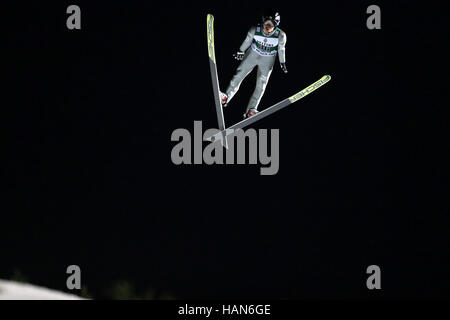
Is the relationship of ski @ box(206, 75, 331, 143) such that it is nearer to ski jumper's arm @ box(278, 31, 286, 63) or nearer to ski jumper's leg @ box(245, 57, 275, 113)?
ski jumper's leg @ box(245, 57, 275, 113)

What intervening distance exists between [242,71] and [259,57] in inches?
9.9

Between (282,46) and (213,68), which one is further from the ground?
(282,46)

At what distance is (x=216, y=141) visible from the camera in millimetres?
5535

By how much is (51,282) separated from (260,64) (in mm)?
3710

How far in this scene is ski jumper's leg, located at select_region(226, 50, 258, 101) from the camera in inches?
210

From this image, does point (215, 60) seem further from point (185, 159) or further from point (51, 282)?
point (51, 282)

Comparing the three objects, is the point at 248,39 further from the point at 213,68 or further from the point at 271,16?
the point at 213,68

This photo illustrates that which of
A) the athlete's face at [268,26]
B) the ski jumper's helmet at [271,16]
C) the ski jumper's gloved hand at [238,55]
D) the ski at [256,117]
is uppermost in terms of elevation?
the ski jumper's helmet at [271,16]

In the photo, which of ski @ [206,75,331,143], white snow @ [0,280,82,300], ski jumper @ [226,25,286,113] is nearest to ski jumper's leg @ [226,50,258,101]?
ski jumper @ [226,25,286,113]

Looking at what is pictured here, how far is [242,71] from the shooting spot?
5422mm

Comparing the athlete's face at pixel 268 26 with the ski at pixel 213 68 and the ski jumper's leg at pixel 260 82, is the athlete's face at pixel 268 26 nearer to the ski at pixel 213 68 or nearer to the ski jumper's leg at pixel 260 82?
the ski jumper's leg at pixel 260 82

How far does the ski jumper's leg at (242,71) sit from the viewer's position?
5.33 metres

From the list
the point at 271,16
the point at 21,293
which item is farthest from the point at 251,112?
the point at 21,293

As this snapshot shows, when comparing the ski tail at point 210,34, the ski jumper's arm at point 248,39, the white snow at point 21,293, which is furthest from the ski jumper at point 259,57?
the white snow at point 21,293
